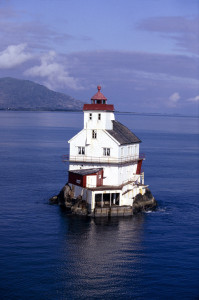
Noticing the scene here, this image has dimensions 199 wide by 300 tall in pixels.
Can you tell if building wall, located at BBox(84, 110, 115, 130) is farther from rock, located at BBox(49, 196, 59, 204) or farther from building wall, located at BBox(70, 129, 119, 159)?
rock, located at BBox(49, 196, 59, 204)

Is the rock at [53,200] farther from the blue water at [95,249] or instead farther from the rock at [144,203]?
the rock at [144,203]

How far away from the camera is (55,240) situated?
150 feet

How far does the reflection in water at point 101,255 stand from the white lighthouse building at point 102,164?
10.2 ft

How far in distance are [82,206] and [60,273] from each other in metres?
18.1

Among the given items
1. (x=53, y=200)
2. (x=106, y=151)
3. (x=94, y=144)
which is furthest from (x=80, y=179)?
(x=53, y=200)

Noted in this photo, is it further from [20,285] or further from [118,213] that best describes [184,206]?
[20,285]

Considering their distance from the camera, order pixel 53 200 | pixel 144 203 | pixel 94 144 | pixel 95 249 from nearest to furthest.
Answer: pixel 95 249, pixel 94 144, pixel 144 203, pixel 53 200

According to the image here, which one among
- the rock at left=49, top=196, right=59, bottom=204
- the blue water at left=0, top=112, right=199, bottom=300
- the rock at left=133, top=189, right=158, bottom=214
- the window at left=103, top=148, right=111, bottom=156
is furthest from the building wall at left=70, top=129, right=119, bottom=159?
the blue water at left=0, top=112, right=199, bottom=300

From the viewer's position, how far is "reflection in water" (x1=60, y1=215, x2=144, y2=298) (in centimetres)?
3534

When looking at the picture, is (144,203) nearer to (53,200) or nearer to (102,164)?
(102,164)

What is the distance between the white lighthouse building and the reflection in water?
3.11 metres

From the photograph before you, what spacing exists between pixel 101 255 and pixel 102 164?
17.6m

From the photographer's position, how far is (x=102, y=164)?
58.2 meters

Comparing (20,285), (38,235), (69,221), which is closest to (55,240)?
(38,235)
